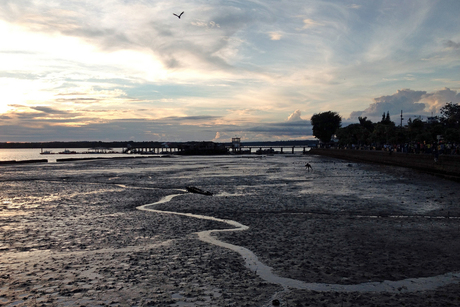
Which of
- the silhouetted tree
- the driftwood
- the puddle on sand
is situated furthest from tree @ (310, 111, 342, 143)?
the puddle on sand

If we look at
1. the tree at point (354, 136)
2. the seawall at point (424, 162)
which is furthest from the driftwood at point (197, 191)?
the tree at point (354, 136)

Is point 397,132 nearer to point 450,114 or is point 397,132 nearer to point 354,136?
point 450,114

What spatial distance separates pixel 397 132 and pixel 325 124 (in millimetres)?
54952

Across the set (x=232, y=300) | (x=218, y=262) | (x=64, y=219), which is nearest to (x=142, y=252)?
(x=218, y=262)

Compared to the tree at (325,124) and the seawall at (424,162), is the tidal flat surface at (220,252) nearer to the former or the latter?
the seawall at (424,162)

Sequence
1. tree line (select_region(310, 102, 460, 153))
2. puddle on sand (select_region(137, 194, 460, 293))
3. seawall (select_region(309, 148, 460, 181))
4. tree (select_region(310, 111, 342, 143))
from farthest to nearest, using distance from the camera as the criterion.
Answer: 1. tree (select_region(310, 111, 342, 143))
2. tree line (select_region(310, 102, 460, 153))
3. seawall (select_region(309, 148, 460, 181))
4. puddle on sand (select_region(137, 194, 460, 293))

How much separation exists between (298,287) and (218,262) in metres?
2.06

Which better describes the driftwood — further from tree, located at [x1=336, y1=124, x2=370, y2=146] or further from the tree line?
tree, located at [x1=336, y1=124, x2=370, y2=146]

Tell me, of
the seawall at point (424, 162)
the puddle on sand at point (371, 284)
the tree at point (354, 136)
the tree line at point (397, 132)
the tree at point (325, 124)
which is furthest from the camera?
the tree at point (325, 124)

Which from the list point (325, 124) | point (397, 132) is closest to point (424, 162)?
point (397, 132)

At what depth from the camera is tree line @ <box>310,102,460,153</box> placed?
60.6 meters

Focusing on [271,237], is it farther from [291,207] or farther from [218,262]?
[291,207]

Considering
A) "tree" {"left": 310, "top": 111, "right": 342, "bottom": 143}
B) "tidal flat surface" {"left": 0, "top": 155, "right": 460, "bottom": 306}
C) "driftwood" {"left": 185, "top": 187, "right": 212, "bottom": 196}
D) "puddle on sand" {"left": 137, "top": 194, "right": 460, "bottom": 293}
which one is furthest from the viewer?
"tree" {"left": 310, "top": 111, "right": 342, "bottom": 143}

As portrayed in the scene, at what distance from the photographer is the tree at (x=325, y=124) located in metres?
136
